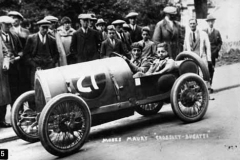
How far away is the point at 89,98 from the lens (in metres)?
5.82

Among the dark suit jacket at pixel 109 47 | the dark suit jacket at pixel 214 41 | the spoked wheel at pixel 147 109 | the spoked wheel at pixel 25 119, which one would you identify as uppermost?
the dark suit jacket at pixel 109 47

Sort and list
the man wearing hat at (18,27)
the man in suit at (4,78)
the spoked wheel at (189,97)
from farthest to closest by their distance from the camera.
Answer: the man wearing hat at (18,27) < the man in suit at (4,78) < the spoked wheel at (189,97)

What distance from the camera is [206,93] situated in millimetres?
6648

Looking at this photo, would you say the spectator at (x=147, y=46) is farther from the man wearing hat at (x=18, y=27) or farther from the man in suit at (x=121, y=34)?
the man wearing hat at (x=18, y=27)

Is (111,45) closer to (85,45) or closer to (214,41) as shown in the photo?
(85,45)

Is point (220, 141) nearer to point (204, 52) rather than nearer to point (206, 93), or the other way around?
point (206, 93)

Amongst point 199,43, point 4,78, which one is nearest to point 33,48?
point 4,78

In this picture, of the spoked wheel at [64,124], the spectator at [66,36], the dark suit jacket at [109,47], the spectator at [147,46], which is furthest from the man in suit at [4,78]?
the spectator at [147,46]

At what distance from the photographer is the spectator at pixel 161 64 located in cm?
663

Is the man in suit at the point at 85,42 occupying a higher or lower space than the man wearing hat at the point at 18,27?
lower

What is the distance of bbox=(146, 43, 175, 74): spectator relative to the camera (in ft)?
21.7

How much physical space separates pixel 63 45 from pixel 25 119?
10.8 ft

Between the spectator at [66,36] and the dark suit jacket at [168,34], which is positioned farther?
the spectator at [66,36]

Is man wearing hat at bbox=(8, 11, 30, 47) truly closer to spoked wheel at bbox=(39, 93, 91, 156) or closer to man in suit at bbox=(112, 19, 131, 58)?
man in suit at bbox=(112, 19, 131, 58)
